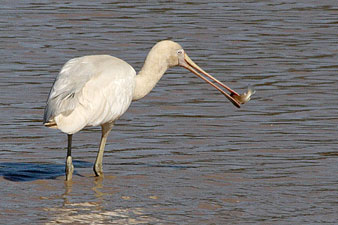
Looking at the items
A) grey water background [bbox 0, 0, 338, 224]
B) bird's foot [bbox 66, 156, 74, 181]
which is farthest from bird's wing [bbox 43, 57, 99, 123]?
grey water background [bbox 0, 0, 338, 224]

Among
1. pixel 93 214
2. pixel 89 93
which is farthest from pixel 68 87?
pixel 93 214

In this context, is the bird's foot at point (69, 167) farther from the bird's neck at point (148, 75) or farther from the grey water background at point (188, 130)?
the bird's neck at point (148, 75)

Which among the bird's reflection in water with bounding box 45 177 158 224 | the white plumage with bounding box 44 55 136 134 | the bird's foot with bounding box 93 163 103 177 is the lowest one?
the bird's reflection in water with bounding box 45 177 158 224

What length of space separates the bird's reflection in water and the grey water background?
2cm

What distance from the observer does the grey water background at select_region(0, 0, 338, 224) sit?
358 inches

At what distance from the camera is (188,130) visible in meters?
12.0

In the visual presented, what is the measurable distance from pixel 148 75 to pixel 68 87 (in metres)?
1.16

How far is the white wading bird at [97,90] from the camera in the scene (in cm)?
940

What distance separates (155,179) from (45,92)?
4102mm

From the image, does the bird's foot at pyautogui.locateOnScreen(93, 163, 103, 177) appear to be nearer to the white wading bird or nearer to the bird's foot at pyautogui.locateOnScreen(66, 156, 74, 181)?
the white wading bird

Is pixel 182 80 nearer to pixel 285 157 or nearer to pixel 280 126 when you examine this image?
pixel 280 126

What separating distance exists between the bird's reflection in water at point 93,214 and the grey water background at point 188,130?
0.05 feet

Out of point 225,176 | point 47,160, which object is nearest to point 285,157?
point 225,176

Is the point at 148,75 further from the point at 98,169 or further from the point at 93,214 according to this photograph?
the point at 93,214
